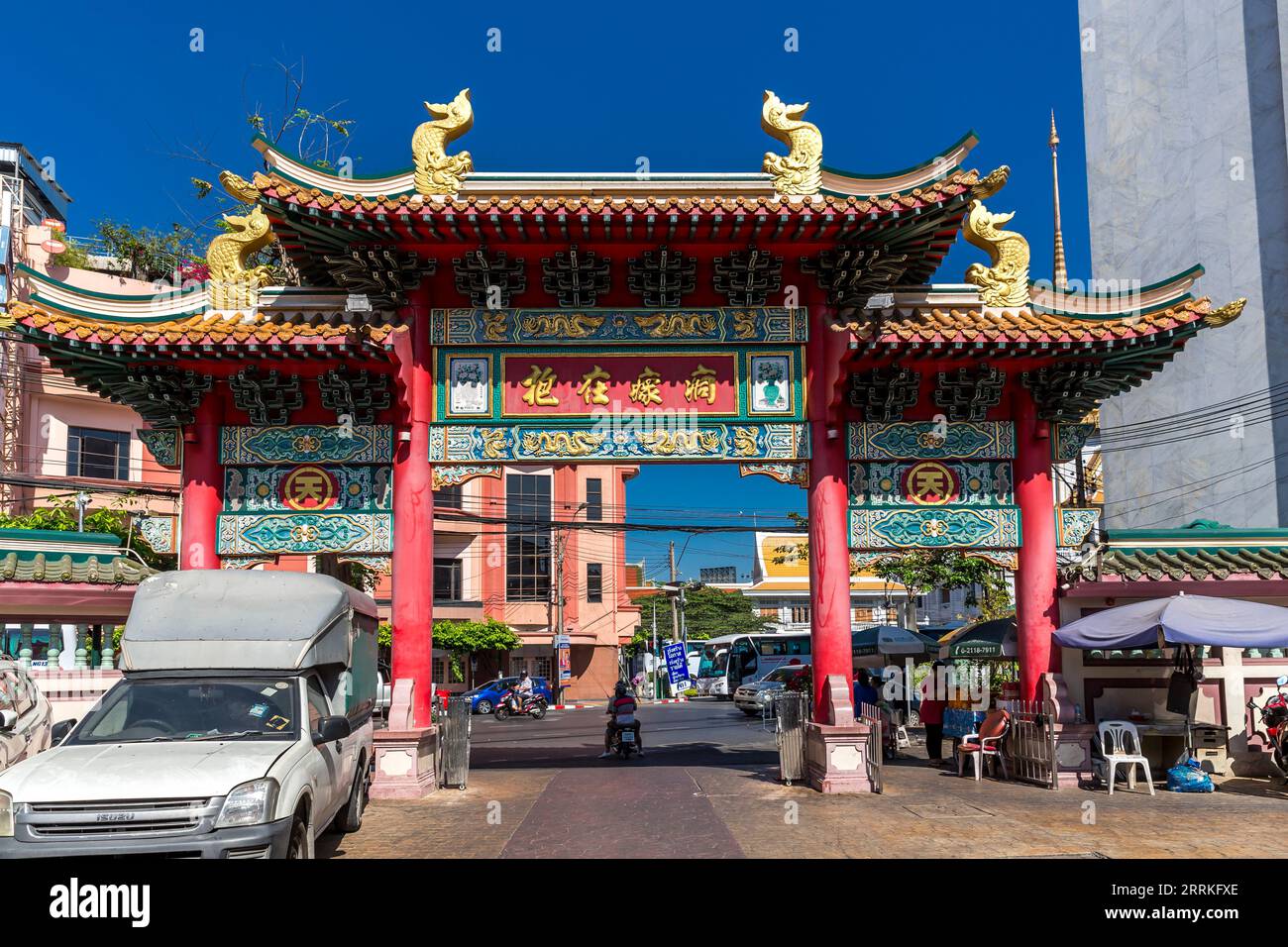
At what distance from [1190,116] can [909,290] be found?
1042 inches

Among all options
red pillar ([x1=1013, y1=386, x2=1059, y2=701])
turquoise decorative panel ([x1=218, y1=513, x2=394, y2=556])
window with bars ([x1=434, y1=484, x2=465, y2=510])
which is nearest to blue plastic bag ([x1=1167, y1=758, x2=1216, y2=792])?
red pillar ([x1=1013, y1=386, x2=1059, y2=701])

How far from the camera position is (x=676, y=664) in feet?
174

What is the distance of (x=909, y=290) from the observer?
1455 centimetres

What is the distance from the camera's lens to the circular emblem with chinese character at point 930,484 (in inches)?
556

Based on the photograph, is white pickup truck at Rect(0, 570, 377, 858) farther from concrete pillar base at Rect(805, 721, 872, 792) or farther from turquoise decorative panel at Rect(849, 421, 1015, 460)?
turquoise decorative panel at Rect(849, 421, 1015, 460)

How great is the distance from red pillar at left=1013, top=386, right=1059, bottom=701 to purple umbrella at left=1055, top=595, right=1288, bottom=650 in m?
0.33

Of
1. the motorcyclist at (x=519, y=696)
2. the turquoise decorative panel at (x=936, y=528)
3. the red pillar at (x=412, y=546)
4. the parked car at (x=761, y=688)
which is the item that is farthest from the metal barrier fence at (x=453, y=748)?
the motorcyclist at (x=519, y=696)

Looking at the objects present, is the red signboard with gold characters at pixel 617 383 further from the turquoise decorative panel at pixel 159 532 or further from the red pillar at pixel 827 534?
the turquoise decorative panel at pixel 159 532

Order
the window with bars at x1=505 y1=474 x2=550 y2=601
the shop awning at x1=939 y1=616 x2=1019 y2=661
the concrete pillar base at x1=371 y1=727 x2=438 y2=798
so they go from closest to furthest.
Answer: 1. the concrete pillar base at x1=371 y1=727 x2=438 y2=798
2. the shop awning at x1=939 y1=616 x2=1019 y2=661
3. the window with bars at x1=505 y1=474 x2=550 y2=601

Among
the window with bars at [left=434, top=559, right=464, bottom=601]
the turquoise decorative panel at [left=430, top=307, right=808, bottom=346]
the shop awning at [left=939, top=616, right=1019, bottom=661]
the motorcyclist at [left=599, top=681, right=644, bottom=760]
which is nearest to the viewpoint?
the turquoise decorative panel at [left=430, top=307, right=808, bottom=346]

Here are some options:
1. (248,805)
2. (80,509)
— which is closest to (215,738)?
(248,805)

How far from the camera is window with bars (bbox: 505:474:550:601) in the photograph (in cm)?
5081

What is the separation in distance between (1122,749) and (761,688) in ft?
77.6

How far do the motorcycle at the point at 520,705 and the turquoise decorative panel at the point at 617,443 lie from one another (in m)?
24.2
